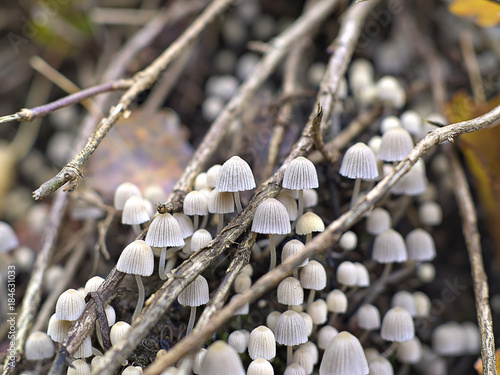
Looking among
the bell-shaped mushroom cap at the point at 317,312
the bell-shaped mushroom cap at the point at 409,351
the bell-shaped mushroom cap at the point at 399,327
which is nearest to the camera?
the bell-shaped mushroom cap at the point at 317,312

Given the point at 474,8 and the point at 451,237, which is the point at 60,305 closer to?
the point at 451,237

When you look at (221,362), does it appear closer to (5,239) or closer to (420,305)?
(420,305)

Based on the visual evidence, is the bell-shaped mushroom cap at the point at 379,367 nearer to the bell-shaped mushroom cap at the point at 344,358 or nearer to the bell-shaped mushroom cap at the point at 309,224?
the bell-shaped mushroom cap at the point at 344,358

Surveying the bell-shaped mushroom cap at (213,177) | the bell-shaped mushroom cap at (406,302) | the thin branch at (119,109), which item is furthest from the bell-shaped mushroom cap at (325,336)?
the thin branch at (119,109)

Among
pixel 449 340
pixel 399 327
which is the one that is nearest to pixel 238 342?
pixel 399 327

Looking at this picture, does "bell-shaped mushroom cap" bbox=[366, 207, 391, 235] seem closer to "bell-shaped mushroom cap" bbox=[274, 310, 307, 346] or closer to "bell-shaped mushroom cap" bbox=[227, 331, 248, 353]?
"bell-shaped mushroom cap" bbox=[274, 310, 307, 346]
